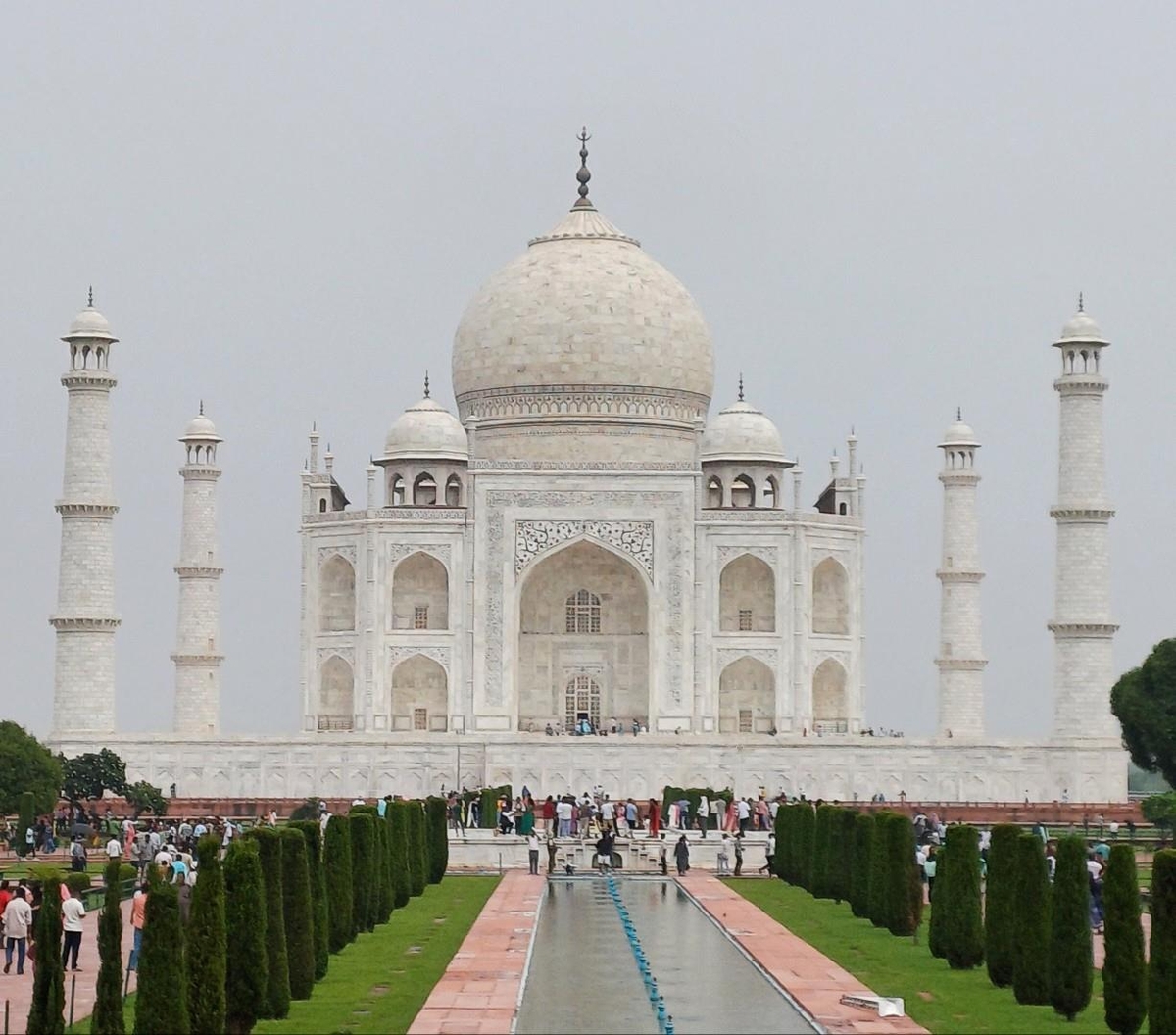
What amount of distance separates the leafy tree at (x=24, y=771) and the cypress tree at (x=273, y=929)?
595 inches

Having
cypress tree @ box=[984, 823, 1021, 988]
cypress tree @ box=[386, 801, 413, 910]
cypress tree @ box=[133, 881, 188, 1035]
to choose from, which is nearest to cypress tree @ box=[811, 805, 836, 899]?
cypress tree @ box=[386, 801, 413, 910]

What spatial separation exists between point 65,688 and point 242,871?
2375cm

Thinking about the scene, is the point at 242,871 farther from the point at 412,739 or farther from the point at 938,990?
the point at 412,739

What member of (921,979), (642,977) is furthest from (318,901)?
(921,979)

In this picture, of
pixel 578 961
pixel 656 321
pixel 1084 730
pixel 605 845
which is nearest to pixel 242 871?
pixel 578 961

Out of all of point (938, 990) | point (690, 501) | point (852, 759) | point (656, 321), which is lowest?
point (938, 990)

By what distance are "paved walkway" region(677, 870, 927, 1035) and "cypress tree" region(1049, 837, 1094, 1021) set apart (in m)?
1.07

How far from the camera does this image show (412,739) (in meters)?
37.4

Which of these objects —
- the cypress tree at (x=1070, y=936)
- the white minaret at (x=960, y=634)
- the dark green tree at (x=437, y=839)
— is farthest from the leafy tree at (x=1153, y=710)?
the cypress tree at (x=1070, y=936)

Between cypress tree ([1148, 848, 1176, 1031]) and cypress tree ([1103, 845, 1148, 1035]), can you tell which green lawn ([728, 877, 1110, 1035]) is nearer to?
cypress tree ([1103, 845, 1148, 1035])

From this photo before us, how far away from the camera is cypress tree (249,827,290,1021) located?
49.8ft

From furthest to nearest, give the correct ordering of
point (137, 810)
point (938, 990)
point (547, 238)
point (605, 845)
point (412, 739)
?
point (547, 238)
point (412, 739)
point (137, 810)
point (605, 845)
point (938, 990)

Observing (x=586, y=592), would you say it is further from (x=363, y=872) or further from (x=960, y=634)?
(x=363, y=872)

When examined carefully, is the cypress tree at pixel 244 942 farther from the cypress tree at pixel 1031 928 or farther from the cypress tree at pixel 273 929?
the cypress tree at pixel 1031 928
